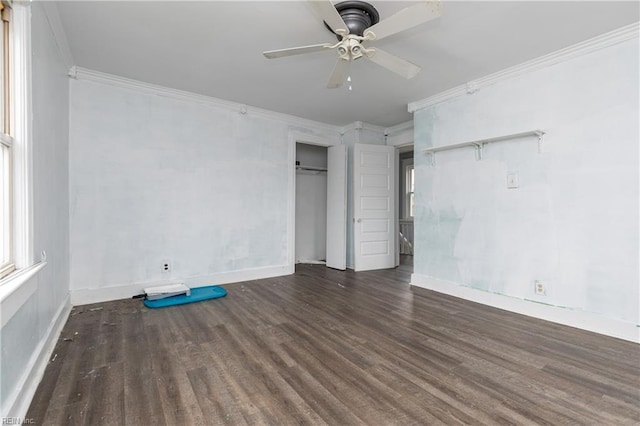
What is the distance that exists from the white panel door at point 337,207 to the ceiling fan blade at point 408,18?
3063 millimetres

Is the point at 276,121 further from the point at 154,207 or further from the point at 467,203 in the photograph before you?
the point at 467,203

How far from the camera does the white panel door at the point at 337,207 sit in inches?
203

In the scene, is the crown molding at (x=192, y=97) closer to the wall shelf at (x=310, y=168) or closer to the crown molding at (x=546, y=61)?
the wall shelf at (x=310, y=168)

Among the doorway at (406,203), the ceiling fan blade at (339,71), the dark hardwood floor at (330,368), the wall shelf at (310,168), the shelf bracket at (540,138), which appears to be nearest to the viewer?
the dark hardwood floor at (330,368)

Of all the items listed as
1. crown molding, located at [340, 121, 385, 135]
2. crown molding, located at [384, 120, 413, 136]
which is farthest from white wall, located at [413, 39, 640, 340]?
crown molding, located at [340, 121, 385, 135]

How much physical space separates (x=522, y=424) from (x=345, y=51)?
8.35 feet

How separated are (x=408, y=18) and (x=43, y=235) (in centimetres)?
286

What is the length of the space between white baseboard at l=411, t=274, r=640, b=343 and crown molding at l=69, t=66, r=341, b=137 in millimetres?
3070

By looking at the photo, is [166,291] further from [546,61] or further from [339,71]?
[546,61]

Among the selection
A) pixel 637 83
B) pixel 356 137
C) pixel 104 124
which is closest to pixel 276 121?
pixel 356 137

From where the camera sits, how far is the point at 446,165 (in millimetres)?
3824

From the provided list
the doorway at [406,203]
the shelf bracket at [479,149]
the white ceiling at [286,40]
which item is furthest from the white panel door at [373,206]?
the doorway at [406,203]

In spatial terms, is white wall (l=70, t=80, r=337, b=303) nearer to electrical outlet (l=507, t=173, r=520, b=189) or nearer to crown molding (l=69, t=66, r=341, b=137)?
crown molding (l=69, t=66, r=341, b=137)

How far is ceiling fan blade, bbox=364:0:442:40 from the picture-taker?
1.73 metres
